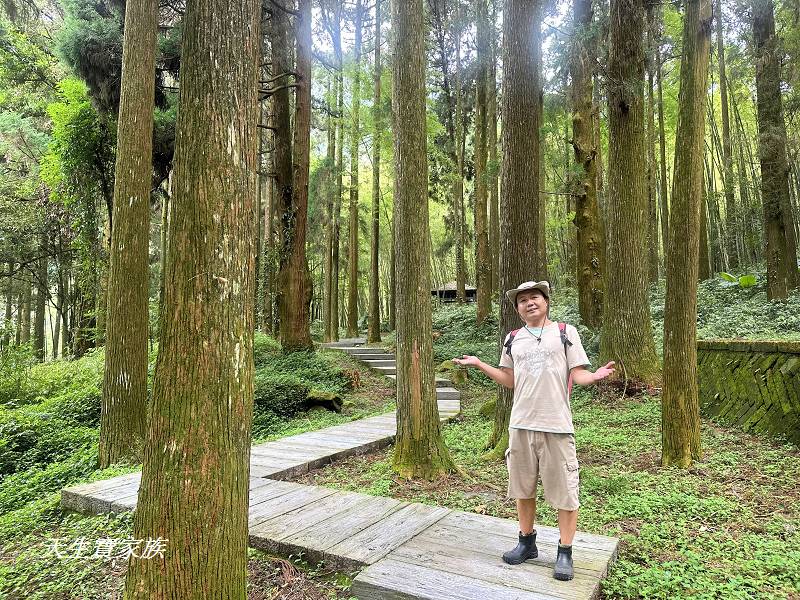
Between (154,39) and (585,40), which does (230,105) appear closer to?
A: (154,39)

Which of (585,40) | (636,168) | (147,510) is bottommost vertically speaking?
(147,510)

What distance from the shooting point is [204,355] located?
2.22 m

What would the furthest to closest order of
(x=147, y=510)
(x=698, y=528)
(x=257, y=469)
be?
(x=257, y=469) → (x=698, y=528) → (x=147, y=510)

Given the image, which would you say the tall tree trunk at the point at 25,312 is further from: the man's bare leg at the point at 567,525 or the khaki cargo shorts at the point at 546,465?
the man's bare leg at the point at 567,525

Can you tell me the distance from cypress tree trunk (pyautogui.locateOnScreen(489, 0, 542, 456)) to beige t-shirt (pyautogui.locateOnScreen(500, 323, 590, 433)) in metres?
2.55

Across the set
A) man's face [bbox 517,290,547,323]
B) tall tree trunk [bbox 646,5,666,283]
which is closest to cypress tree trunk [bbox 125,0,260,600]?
man's face [bbox 517,290,547,323]

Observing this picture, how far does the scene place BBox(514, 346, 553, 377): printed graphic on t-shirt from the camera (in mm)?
2971

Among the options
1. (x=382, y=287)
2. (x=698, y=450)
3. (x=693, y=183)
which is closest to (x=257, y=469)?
(x=698, y=450)

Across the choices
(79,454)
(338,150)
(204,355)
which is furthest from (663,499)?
(338,150)

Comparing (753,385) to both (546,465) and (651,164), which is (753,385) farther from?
(651,164)

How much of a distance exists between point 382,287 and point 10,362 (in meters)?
34.7

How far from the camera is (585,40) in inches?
335

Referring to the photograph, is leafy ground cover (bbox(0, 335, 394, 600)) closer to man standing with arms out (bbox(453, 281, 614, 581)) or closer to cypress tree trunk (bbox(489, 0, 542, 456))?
man standing with arms out (bbox(453, 281, 614, 581))

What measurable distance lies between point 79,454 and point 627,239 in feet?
28.6
